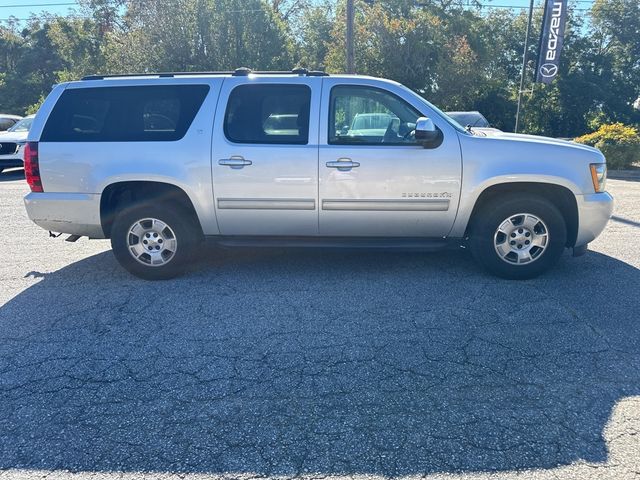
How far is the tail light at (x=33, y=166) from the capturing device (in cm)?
503

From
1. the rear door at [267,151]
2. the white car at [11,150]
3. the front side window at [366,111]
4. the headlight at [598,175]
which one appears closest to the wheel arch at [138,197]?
the rear door at [267,151]

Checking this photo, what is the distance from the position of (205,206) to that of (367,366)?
8.18 ft

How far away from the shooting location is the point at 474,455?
2.65 meters

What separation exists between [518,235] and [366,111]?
6.45 ft

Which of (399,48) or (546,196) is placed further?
(399,48)

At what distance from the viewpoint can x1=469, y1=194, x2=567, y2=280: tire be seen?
490 cm

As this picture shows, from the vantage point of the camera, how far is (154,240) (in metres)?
5.21

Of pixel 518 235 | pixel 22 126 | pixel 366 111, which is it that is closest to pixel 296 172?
pixel 366 111

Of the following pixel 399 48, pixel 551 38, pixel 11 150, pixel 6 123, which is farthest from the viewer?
pixel 399 48

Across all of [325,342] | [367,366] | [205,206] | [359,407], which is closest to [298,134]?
[205,206]

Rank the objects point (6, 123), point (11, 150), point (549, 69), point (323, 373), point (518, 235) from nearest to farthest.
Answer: point (323, 373) < point (518, 235) < point (11, 150) < point (6, 123) < point (549, 69)

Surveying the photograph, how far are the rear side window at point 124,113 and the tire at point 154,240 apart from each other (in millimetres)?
743

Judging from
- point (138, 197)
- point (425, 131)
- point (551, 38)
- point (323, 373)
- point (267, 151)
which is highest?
point (551, 38)

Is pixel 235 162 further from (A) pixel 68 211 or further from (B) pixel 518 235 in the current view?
(B) pixel 518 235
